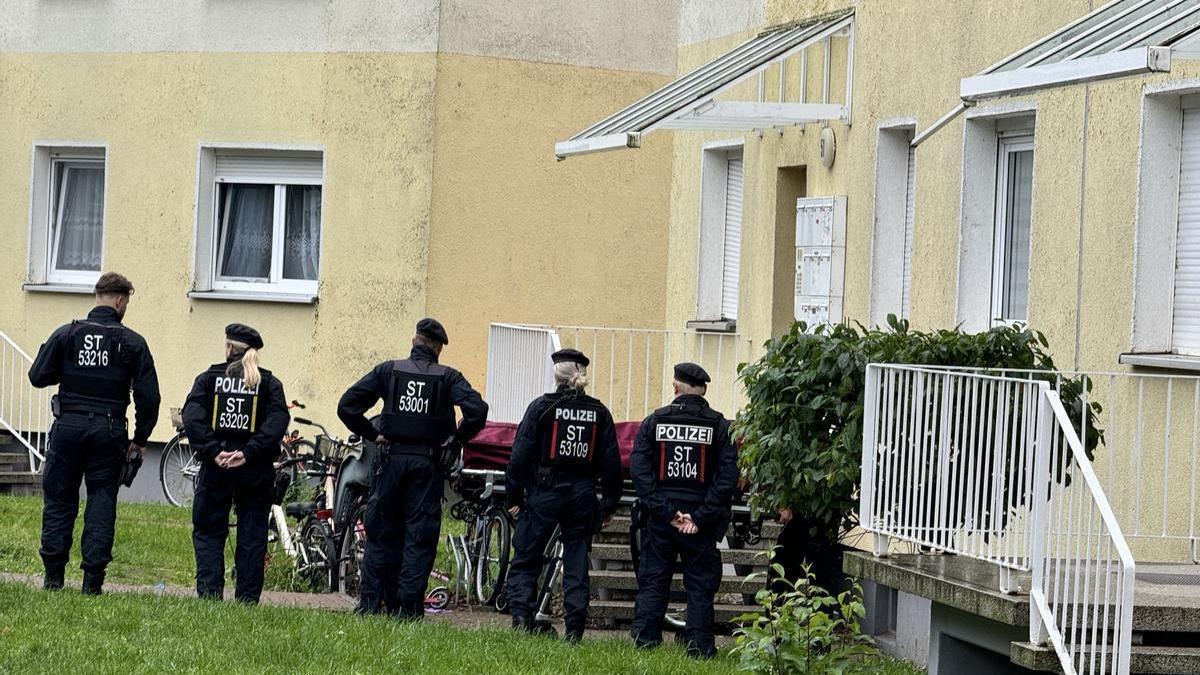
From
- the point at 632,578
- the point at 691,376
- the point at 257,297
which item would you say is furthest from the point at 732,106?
the point at 257,297

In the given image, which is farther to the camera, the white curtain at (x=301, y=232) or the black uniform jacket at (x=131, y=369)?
the white curtain at (x=301, y=232)

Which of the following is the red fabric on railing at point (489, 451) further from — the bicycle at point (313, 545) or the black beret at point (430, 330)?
the black beret at point (430, 330)

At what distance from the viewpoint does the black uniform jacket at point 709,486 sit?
1084 centimetres

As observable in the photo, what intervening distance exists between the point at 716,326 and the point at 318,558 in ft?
13.8

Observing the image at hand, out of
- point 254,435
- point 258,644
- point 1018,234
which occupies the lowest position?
point 258,644

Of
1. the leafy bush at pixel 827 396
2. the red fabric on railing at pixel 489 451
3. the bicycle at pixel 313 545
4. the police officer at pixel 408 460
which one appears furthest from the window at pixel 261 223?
the leafy bush at pixel 827 396

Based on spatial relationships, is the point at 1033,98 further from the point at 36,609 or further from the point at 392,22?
the point at 392,22

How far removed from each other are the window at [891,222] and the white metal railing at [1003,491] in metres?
3.31

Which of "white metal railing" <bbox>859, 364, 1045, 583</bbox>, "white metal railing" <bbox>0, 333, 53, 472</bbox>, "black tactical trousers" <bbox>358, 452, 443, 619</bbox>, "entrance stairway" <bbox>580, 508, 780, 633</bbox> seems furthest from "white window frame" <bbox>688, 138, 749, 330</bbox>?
"white metal railing" <bbox>0, 333, 53, 472</bbox>

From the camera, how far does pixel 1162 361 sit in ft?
32.3

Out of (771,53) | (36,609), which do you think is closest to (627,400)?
(771,53)

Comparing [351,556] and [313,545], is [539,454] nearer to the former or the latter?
[351,556]

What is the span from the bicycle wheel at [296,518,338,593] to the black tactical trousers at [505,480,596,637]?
A: 221 cm

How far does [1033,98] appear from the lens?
11305mm
